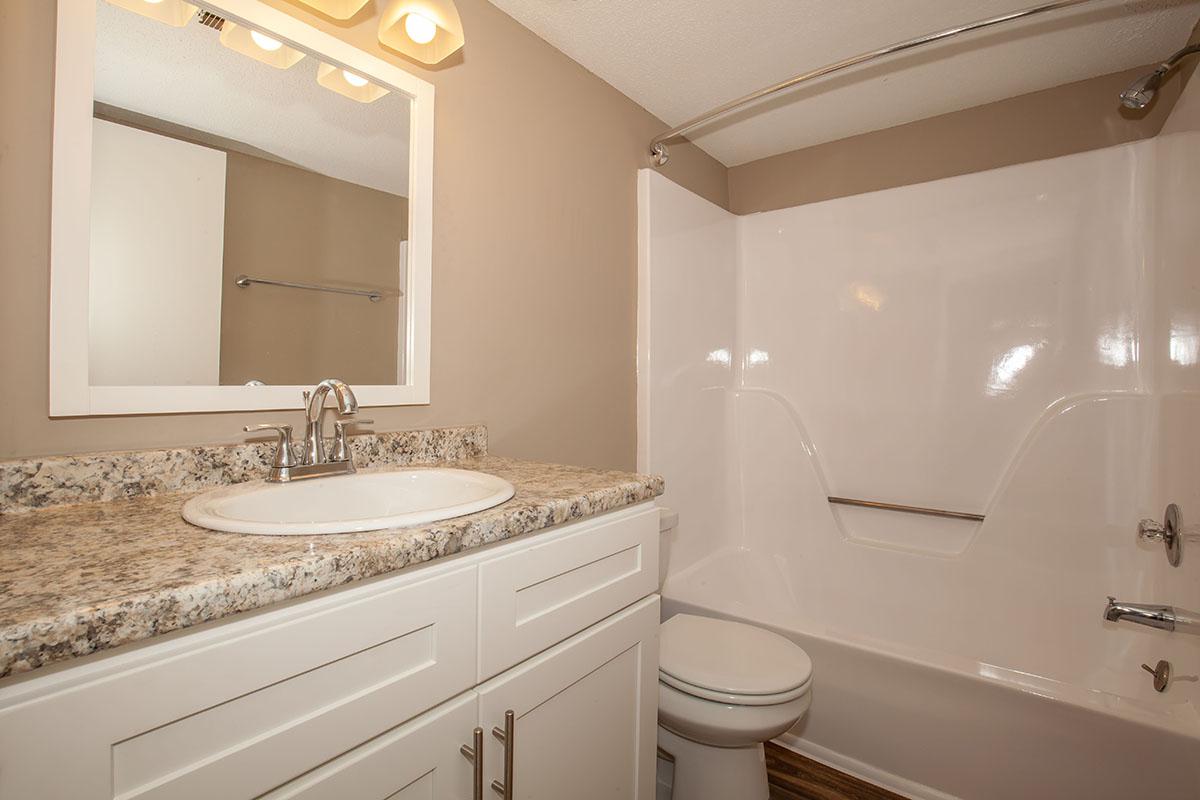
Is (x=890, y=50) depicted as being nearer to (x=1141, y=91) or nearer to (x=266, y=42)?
(x=1141, y=91)

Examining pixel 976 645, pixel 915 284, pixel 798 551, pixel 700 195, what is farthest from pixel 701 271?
pixel 976 645

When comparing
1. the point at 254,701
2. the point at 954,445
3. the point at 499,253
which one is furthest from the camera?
the point at 954,445

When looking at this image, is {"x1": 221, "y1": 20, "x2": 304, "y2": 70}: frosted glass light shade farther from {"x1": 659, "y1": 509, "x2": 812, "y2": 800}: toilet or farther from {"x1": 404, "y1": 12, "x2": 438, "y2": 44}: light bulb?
{"x1": 659, "y1": 509, "x2": 812, "y2": 800}: toilet

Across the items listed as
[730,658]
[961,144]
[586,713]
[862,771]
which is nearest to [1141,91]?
[961,144]

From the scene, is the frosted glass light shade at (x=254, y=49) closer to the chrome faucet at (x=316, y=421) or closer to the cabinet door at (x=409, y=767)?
the chrome faucet at (x=316, y=421)

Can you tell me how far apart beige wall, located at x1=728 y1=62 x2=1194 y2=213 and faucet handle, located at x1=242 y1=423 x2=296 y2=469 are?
7.63ft

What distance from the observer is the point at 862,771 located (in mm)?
1691

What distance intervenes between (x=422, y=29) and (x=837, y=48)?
1.30 metres

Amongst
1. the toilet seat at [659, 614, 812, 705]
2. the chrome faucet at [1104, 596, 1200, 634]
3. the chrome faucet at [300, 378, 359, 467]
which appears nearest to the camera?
the chrome faucet at [300, 378, 359, 467]

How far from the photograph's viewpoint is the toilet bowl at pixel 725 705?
1.31m

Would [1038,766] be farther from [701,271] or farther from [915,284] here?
[701,271]

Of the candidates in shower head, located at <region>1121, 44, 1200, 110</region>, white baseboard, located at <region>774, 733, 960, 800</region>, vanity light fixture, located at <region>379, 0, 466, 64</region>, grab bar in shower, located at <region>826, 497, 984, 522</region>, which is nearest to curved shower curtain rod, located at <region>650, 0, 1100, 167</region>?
shower head, located at <region>1121, 44, 1200, 110</region>

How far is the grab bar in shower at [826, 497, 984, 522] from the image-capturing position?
2.12 m

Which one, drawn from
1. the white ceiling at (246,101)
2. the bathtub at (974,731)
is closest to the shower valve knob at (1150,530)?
the bathtub at (974,731)
